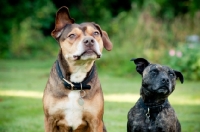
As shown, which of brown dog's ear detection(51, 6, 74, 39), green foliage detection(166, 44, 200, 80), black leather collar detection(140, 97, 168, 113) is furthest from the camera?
green foliage detection(166, 44, 200, 80)

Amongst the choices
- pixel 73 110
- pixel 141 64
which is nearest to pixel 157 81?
pixel 141 64

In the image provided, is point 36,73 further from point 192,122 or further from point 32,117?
point 192,122

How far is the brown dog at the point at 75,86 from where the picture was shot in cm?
664

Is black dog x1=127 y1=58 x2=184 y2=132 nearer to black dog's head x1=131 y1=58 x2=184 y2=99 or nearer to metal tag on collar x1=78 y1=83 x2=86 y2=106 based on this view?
black dog's head x1=131 y1=58 x2=184 y2=99

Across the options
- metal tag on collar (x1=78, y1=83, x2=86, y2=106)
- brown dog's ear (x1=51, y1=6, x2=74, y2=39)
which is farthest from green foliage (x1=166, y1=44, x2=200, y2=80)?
metal tag on collar (x1=78, y1=83, x2=86, y2=106)

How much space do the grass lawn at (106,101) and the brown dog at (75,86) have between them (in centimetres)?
239

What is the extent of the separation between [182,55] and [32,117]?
26.4ft

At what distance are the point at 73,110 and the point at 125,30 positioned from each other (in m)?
13.9

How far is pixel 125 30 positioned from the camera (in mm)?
20359

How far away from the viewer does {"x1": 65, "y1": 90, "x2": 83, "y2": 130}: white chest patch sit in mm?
6684

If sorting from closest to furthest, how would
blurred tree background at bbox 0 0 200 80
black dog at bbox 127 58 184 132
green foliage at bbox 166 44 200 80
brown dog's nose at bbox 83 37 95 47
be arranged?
brown dog's nose at bbox 83 37 95 47
black dog at bbox 127 58 184 132
green foliage at bbox 166 44 200 80
blurred tree background at bbox 0 0 200 80

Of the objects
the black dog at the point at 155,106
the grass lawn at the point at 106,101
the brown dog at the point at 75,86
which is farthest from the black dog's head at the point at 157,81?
the grass lawn at the point at 106,101

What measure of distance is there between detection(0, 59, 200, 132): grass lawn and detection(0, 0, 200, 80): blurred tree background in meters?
1.11

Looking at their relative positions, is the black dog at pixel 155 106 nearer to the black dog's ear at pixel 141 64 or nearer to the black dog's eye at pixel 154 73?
the black dog's eye at pixel 154 73
